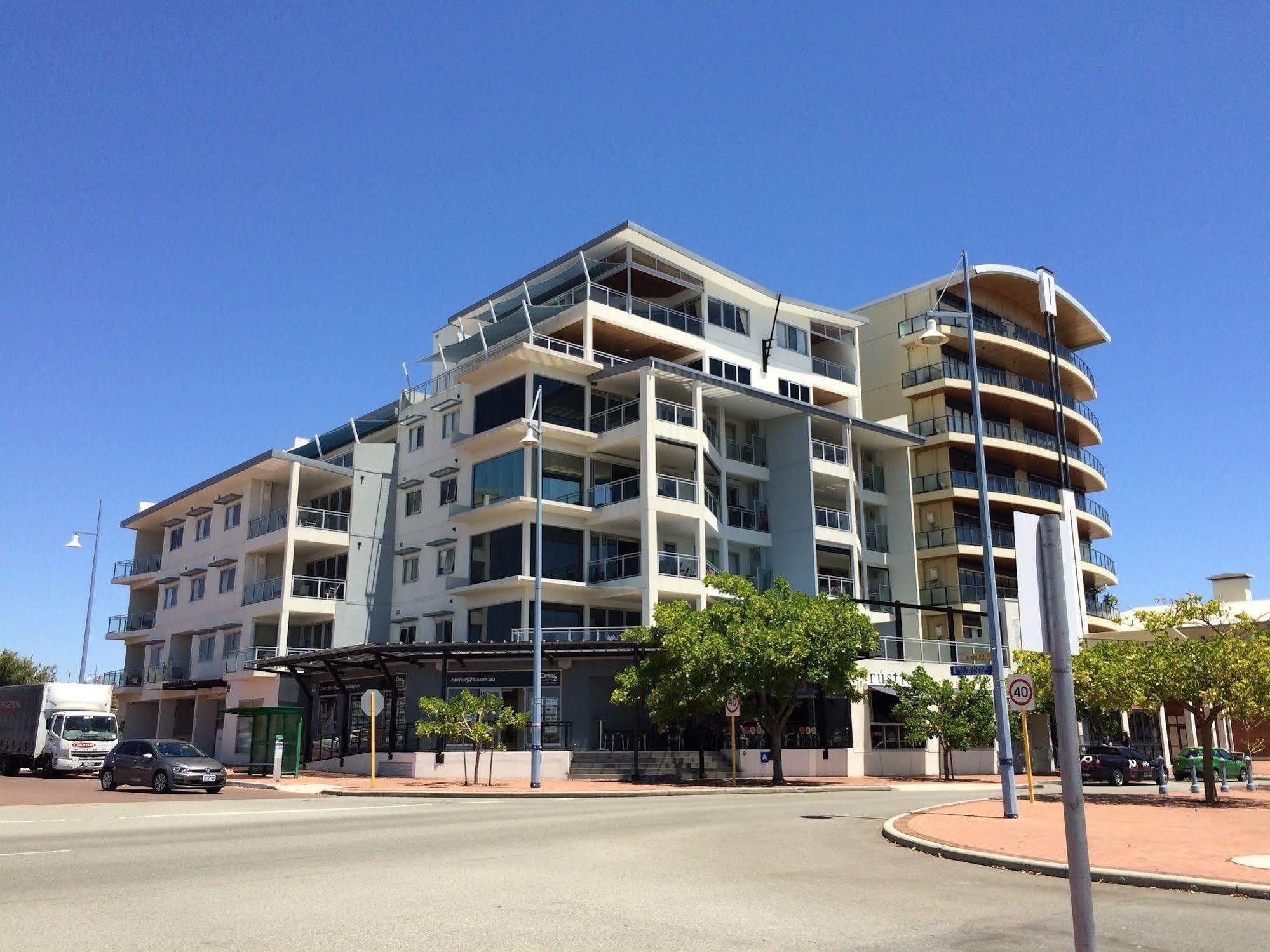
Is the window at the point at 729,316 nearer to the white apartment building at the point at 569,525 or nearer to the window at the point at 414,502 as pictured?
the white apartment building at the point at 569,525

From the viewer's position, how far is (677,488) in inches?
1640

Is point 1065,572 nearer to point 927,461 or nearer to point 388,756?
point 388,756

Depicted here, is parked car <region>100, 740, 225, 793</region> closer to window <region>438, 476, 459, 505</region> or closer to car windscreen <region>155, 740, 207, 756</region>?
car windscreen <region>155, 740, 207, 756</region>

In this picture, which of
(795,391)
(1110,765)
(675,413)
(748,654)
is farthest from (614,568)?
(1110,765)

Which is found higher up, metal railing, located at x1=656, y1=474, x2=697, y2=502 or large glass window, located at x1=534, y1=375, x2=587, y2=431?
large glass window, located at x1=534, y1=375, x2=587, y2=431

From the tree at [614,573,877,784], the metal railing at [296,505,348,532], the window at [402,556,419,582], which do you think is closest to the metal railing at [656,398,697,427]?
the tree at [614,573,877,784]

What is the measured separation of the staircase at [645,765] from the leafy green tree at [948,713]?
24.4 ft

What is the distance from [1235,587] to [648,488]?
1552 inches

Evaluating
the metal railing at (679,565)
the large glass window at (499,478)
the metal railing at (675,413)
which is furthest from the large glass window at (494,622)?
the metal railing at (675,413)

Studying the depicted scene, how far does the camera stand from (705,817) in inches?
792

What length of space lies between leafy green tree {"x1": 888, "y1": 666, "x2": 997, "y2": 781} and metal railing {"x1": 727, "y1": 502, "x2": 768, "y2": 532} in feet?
34.4

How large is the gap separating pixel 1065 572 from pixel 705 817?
1673cm

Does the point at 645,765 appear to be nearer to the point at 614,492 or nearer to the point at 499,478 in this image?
the point at 614,492

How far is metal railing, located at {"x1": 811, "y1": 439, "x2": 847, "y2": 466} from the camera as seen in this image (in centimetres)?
4794
